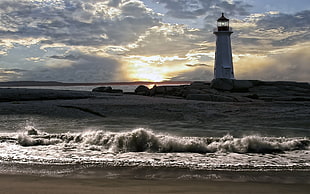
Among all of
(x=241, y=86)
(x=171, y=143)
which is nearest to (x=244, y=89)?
(x=241, y=86)

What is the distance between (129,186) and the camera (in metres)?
4.14

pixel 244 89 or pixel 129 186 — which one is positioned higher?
pixel 244 89

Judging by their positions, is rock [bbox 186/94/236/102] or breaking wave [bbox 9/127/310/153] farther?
rock [bbox 186/94/236/102]

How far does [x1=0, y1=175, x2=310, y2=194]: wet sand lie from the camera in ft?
12.8

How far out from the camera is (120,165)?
546cm

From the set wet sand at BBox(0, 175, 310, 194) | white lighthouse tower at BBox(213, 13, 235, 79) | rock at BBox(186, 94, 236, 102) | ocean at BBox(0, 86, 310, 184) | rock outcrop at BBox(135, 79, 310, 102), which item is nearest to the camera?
wet sand at BBox(0, 175, 310, 194)

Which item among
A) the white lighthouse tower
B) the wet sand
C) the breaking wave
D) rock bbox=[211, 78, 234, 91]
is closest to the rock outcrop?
rock bbox=[211, 78, 234, 91]

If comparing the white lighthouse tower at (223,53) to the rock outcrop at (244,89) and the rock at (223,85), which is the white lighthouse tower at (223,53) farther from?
the rock at (223,85)

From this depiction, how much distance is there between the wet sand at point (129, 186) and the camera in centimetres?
391

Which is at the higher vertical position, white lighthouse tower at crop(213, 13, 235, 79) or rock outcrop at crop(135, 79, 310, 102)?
white lighthouse tower at crop(213, 13, 235, 79)

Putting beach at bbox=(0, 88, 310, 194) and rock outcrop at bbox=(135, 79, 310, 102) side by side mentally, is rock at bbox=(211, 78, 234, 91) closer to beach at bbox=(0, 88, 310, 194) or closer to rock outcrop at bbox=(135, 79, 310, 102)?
rock outcrop at bbox=(135, 79, 310, 102)

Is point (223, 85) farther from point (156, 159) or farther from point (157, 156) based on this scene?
point (156, 159)

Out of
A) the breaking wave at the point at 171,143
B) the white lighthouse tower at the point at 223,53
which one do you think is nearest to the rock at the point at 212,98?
the white lighthouse tower at the point at 223,53

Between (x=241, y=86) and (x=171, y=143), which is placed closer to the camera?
(x=171, y=143)
